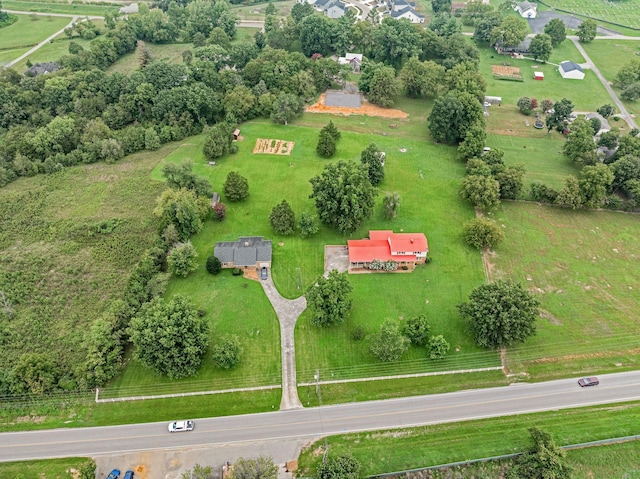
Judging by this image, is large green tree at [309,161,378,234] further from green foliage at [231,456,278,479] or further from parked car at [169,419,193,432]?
green foliage at [231,456,278,479]

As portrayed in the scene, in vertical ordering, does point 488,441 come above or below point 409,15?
below

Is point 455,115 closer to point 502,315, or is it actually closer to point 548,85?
point 548,85

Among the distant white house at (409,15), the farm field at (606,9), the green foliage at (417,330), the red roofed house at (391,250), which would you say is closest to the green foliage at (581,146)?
the red roofed house at (391,250)

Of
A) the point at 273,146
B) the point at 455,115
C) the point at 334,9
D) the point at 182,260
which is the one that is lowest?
the point at 182,260

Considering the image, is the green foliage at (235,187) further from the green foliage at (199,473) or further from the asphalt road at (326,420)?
the green foliage at (199,473)

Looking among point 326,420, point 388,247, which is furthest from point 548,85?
point 326,420

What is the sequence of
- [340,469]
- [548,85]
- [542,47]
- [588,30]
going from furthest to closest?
[588,30], [542,47], [548,85], [340,469]

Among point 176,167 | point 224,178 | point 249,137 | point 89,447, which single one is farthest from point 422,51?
point 89,447

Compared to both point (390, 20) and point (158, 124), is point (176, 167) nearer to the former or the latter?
point (158, 124)
